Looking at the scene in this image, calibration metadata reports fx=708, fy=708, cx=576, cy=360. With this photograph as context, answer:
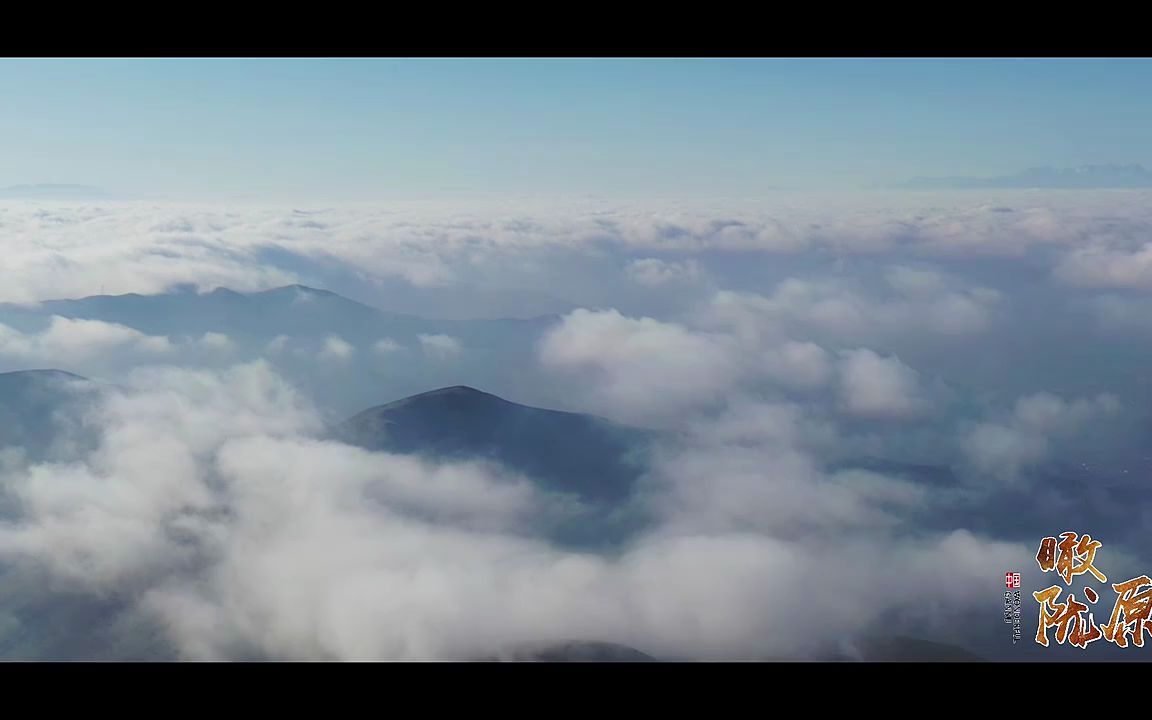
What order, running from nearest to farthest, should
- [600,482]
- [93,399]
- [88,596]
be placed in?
[88,596] < [93,399] < [600,482]
